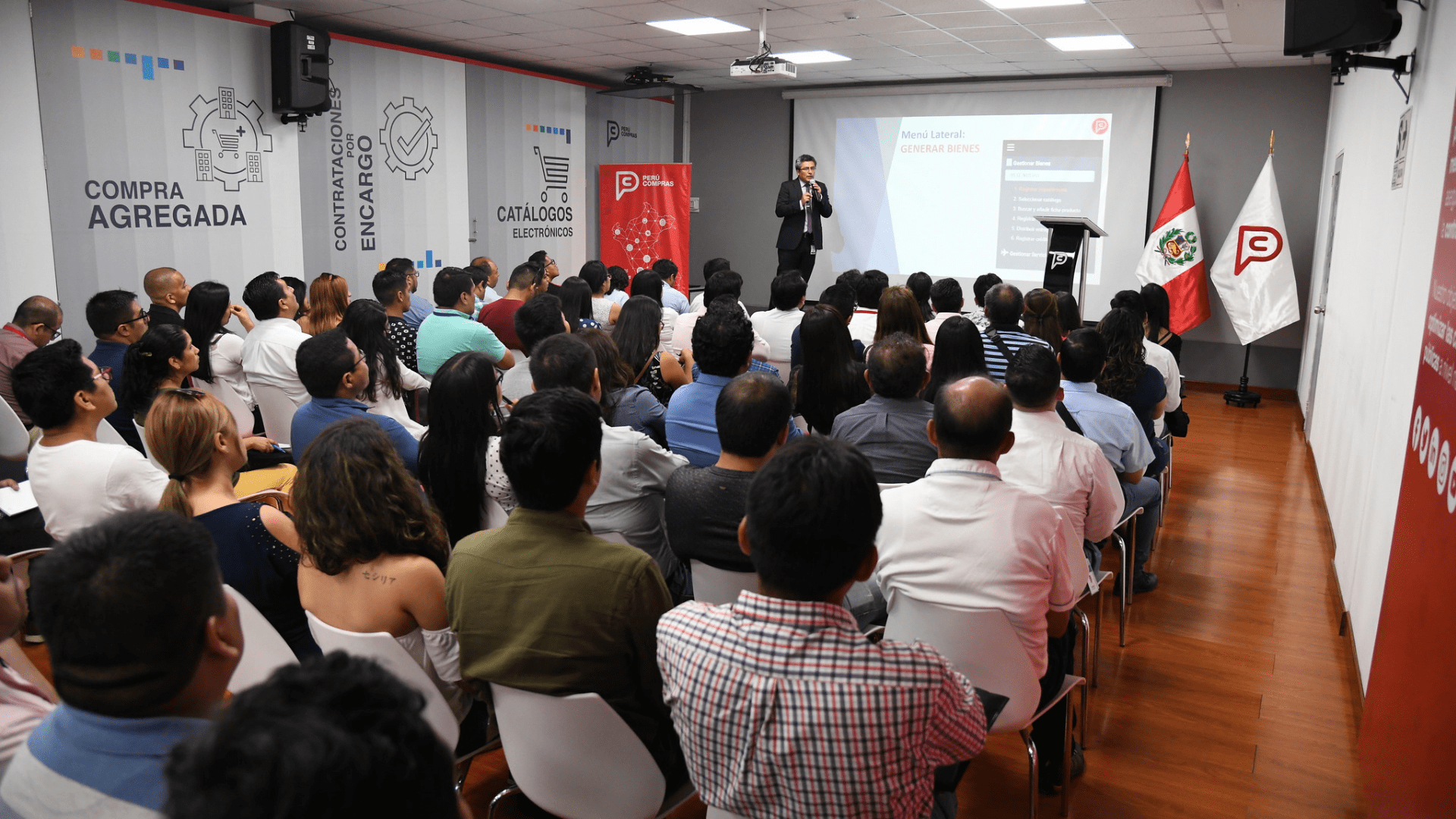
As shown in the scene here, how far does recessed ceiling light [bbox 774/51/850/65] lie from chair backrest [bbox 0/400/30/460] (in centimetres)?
638

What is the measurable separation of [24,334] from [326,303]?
4.27 ft

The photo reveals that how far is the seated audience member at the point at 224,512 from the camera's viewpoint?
208 cm

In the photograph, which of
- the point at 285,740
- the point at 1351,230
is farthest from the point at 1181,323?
the point at 285,740

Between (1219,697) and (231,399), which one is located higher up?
(231,399)

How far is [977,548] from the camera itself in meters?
1.94

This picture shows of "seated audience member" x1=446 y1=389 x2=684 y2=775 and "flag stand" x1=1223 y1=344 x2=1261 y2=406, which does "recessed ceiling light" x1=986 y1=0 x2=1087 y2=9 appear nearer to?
"flag stand" x1=1223 y1=344 x2=1261 y2=406

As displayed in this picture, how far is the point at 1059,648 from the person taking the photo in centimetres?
243

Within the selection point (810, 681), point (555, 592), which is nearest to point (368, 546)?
point (555, 592)

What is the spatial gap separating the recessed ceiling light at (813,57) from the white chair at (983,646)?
22.6 ft

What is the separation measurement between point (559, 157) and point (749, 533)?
8811mm

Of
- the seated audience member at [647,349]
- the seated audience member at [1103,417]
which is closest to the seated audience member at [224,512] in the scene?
the seated audience member at [647,349]

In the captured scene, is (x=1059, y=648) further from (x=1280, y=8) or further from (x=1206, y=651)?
(x=1280, y=8)

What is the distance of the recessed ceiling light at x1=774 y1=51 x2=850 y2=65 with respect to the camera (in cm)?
813

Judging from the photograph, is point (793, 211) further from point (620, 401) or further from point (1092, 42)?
point (620, 401)
